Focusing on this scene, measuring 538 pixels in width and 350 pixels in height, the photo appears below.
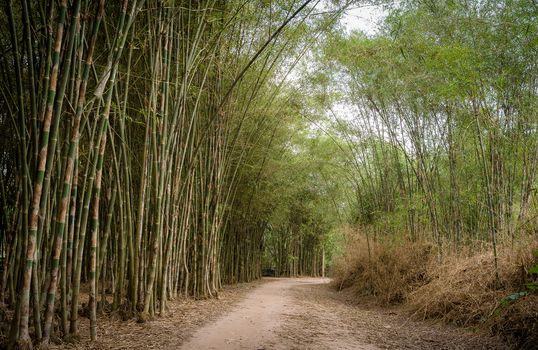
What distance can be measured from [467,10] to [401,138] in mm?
2321

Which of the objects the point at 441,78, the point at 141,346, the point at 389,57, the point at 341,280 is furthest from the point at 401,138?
the point at 141,346

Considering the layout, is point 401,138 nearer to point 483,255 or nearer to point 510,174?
point 510,174

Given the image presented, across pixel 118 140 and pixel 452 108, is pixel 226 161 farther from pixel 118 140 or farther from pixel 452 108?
pixel 452 108

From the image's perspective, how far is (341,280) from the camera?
336 inches

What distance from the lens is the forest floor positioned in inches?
110

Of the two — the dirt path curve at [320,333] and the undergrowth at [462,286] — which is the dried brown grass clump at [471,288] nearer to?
the undergrowth at [462,286]

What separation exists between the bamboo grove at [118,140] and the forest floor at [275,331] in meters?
0.29

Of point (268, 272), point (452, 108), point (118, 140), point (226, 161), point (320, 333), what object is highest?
point (452, 108)

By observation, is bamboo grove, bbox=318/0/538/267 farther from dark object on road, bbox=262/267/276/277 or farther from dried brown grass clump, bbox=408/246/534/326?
dark object on road, bbox=262/267/276/277

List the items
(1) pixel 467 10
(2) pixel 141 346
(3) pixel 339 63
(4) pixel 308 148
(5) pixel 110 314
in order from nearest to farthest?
(2) pixel 141 346, (5) pixel 110 314, (1) pixel 467 10, (3) pixel 339 63, (4) pixel 308 148

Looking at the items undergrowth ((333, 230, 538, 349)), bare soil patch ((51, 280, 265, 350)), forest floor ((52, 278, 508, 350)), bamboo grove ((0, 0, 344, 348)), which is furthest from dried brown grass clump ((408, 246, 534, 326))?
bamboo grove ((0, 0, 344, 348))

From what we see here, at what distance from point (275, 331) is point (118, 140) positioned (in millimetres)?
2496

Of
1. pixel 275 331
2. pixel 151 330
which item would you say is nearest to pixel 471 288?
pixel 275 331

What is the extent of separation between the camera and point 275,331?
3.25 meters
